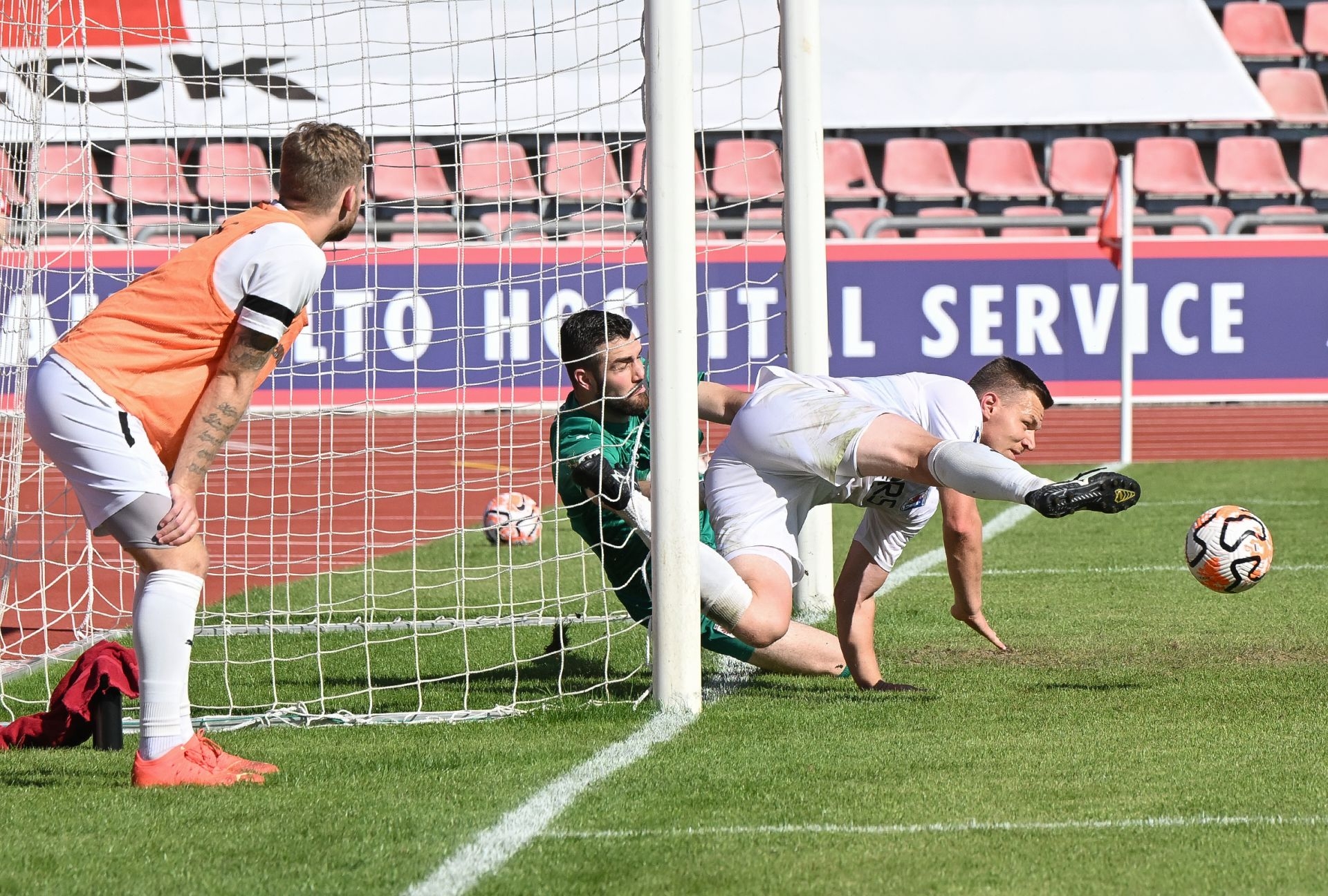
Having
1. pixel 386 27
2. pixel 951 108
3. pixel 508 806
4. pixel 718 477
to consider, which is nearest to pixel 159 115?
pixel 386 27

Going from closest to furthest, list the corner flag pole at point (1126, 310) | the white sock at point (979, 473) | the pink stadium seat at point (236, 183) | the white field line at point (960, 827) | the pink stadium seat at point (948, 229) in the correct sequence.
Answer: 1. the white field line at point (960, 827)
2. the white sock at point (979, 473)
3. the pink stadium seat at point (236, 183)
4. the corner flag pole at point (1126, 310)
5. the pink stadium seat at point (948, 229)

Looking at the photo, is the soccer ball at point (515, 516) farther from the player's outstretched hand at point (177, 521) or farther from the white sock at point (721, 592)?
the player's outstretched hand at point (177, 521)

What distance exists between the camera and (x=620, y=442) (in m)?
6.03

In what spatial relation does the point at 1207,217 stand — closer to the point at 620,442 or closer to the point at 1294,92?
the point at 1294,92

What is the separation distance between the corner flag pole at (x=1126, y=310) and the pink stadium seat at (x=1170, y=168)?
3945mm

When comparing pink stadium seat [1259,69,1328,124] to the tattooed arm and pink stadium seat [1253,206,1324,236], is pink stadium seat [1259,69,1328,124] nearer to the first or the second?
pink stadium seat [1253,206,1324,236]

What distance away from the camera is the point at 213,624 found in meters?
7.48

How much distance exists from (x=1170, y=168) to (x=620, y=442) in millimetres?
16464

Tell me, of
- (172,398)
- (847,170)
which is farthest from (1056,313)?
(172,398)

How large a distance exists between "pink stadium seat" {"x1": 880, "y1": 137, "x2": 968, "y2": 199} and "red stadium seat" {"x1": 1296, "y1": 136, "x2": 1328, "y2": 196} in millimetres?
4437

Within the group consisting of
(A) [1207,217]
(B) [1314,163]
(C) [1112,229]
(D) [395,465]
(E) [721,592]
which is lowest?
(D) [395,465]

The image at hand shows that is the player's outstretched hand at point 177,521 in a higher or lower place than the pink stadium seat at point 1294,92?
lower

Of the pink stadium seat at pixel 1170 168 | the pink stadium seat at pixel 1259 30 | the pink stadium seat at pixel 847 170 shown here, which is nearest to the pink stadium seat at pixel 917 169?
the pink stadium seat at pixel 847 170

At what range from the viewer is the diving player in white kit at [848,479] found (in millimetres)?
5156
